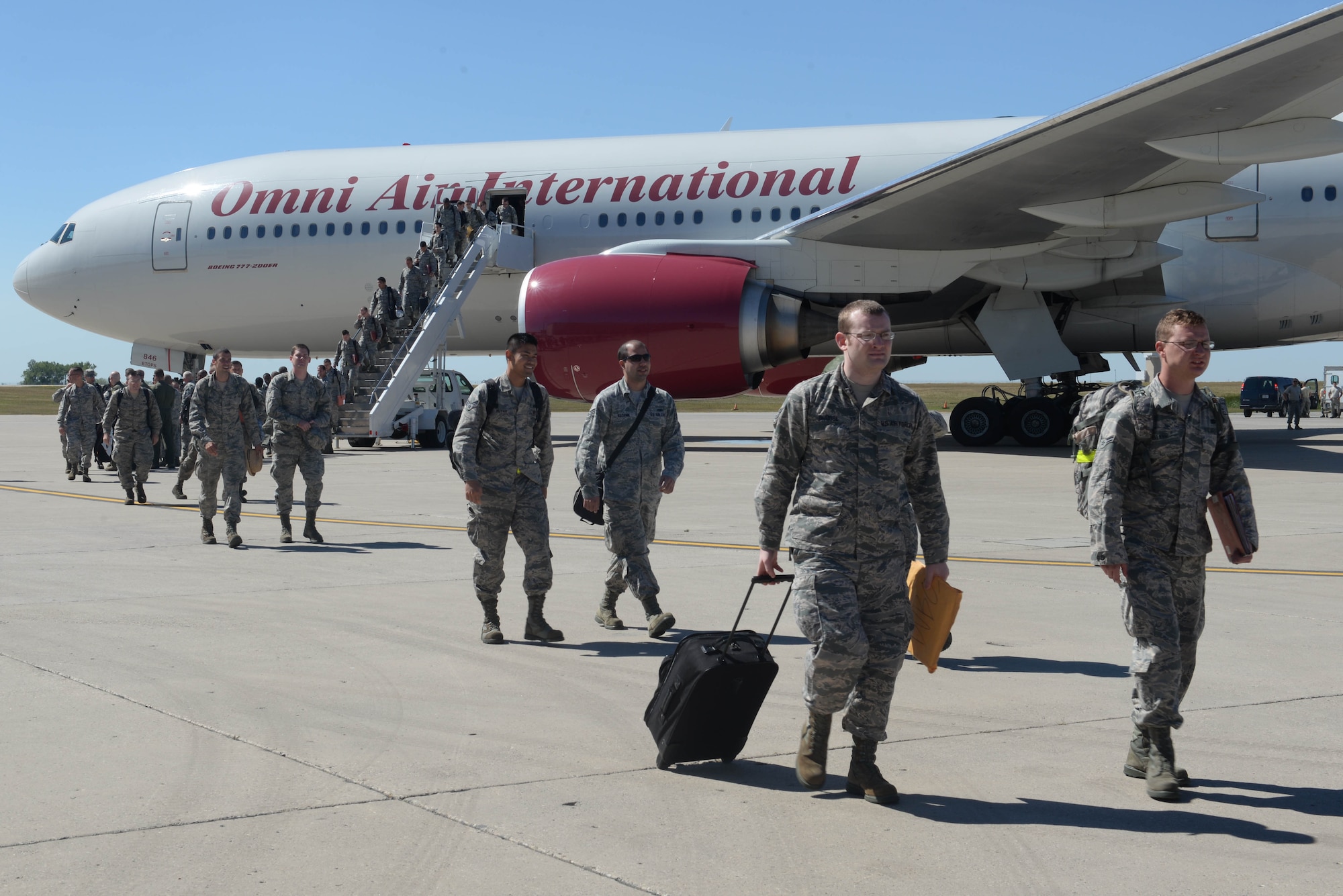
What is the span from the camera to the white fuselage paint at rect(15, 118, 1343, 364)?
1909 centimetres

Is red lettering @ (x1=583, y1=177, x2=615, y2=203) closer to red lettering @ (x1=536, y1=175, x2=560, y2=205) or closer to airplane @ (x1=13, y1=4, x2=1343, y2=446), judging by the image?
airplane @ (x1=13, y1=4, x2=1343, y2=446)

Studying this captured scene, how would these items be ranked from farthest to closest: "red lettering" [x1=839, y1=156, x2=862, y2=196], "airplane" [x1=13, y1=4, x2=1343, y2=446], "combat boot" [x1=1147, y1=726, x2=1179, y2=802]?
"red lettering" [x1=839, y1=156, x2=862, y2=196] → "airplane" [x1=13, y1=4, x2=1343, y2=446] → "combat boot" [x1=1147, y1=726, x2=1179, y2=802]

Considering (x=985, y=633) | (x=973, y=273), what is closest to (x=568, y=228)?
(x=973, y=273)

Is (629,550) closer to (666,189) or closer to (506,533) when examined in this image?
(506,533)

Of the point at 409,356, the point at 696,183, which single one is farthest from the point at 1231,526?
the point at 409,356

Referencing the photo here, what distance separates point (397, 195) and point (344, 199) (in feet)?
3.28

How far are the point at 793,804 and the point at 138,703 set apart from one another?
9.59ft

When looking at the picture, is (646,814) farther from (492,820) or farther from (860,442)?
(860,442)

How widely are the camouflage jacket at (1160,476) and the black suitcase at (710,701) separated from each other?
1152mm

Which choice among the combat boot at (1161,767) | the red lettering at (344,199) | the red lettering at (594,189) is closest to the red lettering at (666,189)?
the red lettering at (594,189)

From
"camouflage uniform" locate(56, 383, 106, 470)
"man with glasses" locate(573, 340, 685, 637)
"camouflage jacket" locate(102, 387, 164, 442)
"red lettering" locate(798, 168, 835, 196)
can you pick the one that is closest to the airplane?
"red lettering" locate(798, 168, 835, 196)

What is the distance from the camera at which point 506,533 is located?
711cm

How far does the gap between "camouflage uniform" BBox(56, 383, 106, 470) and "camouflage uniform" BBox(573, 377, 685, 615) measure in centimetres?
1333

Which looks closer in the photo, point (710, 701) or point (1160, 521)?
point (1160, 521)
